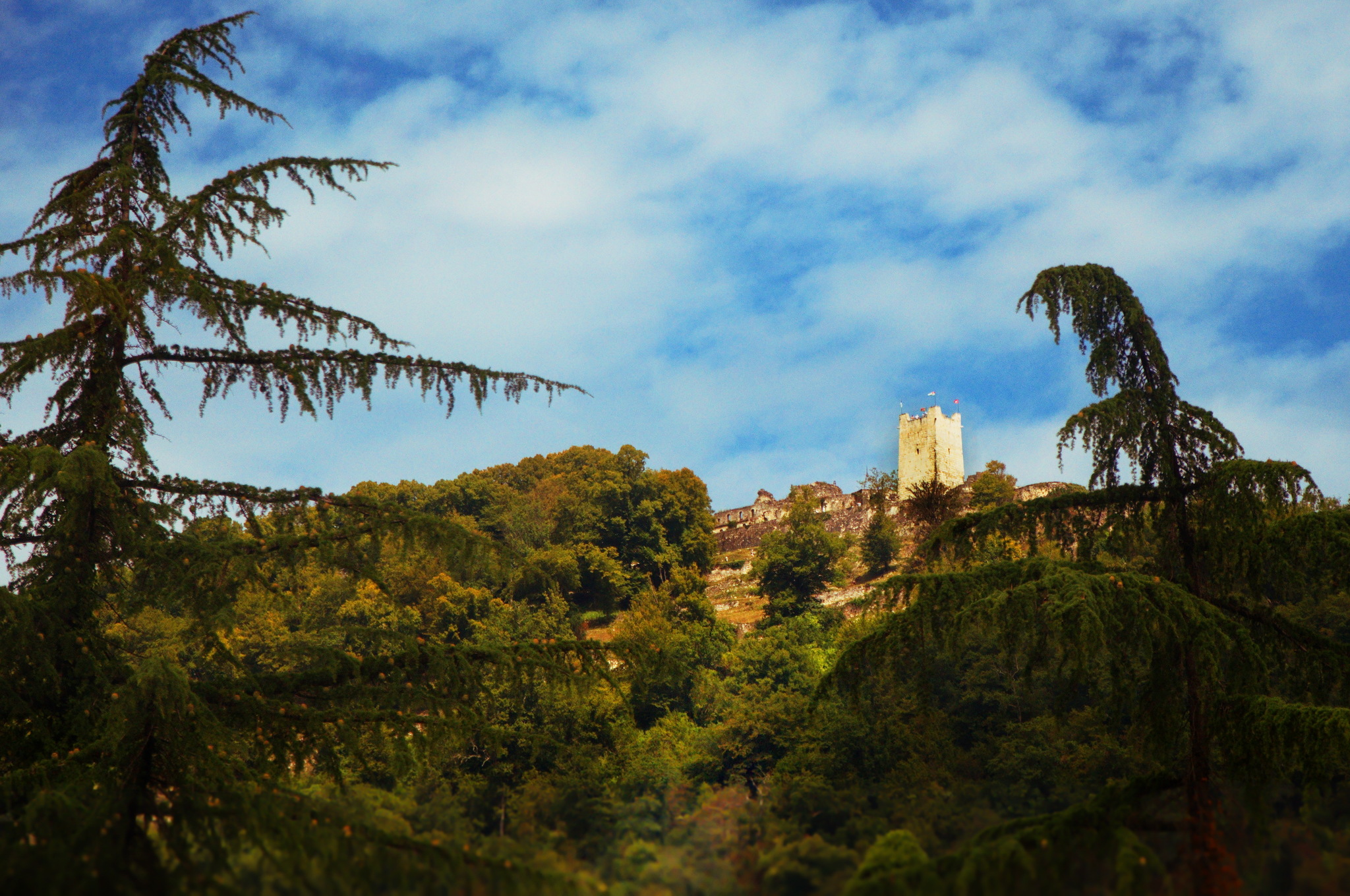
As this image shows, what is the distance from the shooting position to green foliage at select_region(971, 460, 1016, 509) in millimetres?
35875

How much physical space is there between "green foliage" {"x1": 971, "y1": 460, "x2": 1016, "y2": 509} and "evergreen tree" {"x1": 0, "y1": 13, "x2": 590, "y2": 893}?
1041 inches

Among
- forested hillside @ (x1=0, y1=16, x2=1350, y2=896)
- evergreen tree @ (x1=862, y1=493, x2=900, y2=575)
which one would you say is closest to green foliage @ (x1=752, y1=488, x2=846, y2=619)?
evergreen tree @ (x1=862, y1=493, x2=900, y2=575)

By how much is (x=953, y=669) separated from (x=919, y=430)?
99.4ft

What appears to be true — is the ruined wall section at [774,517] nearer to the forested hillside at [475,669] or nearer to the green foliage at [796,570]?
the green foliage at [796,570]

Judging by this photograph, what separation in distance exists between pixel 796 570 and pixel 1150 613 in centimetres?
2834

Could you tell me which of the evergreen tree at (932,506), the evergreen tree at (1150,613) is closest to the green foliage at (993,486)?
the evergreen tree at (932,506)

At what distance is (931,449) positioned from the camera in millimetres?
50812

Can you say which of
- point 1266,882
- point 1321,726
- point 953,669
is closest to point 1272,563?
point 1321,726

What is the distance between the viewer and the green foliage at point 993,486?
118ft

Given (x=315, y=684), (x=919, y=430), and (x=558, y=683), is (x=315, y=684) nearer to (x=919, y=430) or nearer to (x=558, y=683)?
(x=558, y=683)

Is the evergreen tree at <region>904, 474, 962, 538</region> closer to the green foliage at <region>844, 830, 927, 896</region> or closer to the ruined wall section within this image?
the ruined wall section

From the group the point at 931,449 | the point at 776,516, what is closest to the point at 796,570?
the point at 931,449

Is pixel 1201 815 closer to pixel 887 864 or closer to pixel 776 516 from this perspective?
pixel 887 864

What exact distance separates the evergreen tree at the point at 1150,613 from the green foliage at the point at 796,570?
2532 cm
